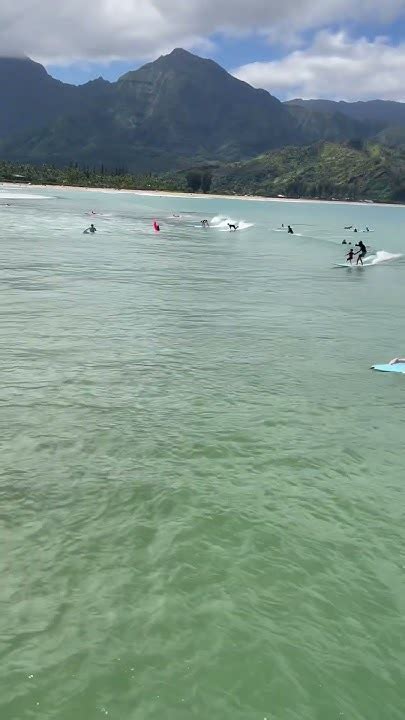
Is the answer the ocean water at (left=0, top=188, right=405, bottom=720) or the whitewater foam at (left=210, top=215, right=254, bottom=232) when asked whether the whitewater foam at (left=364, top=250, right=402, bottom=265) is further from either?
the ocean water at (left=0, top=188, right=405, bottom=720)

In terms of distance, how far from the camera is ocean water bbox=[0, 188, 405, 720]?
861 cm

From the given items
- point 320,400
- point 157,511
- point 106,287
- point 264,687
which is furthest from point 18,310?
point 264,687

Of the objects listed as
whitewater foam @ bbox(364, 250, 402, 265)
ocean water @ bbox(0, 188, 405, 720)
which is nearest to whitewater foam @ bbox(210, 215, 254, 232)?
whitewater foam @ bbox(364, 250, 402, 265)

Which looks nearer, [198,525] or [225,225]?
[198,525]

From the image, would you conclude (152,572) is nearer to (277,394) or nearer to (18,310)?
(277,394)

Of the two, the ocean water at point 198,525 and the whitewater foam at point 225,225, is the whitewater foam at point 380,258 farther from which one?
the ocean water at point 198,525

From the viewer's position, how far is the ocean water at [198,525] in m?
8.61

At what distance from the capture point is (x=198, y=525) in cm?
1256

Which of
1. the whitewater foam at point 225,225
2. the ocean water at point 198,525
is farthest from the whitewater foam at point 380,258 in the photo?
the ocean water at point 198,525

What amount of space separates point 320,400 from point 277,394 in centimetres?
149

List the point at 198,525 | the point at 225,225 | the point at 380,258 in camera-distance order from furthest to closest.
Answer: the point at 225,225 < the point at 380,258 < the point at 198,525

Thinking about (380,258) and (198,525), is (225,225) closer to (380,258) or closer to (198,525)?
(380,258)

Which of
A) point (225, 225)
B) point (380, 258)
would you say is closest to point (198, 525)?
point (380, 258)

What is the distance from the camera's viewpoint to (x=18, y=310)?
104ft
